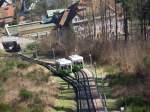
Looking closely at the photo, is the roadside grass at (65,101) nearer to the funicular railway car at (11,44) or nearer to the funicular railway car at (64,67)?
the funicular railway car at (64,67)

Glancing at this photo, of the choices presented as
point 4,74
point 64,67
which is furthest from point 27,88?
point 64,67

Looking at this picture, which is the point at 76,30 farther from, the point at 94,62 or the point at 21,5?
the point at 21,5

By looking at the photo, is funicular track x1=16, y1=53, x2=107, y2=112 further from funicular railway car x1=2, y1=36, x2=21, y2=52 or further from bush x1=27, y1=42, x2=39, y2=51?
funicular railway car x1=2, y1=36, x2=21, y2=52

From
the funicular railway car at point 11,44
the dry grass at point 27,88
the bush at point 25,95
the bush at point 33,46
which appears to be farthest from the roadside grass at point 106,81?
the funicular railway car at point 11,44

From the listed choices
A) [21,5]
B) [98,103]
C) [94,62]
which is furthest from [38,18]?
[98,103]

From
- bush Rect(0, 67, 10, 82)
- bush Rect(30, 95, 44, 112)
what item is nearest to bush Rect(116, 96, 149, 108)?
bush Rect(30, 95, 44, 112)

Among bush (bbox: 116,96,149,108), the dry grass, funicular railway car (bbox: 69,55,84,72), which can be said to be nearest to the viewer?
bush (bbox: 116,96,149,108)
